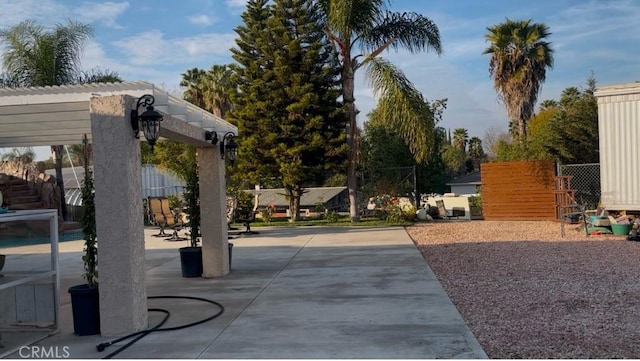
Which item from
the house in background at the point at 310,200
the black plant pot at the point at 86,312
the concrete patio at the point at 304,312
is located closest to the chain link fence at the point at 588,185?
the concrete patio at the point at 304,312

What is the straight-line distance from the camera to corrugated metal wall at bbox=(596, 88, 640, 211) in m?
13.2

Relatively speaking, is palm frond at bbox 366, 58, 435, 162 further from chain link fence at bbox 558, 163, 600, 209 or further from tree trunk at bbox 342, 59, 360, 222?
chain link fence at bbox 558, 163, 600, 209

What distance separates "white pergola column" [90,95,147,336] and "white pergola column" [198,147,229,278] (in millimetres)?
3458

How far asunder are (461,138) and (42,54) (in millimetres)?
51253

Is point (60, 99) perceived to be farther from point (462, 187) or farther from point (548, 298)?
point (462, 187)

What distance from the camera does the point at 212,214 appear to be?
9078 millimetres

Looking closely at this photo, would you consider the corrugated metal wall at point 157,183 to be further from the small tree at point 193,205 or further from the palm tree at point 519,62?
the small tree at point 193,205

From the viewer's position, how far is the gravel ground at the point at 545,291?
4764 mm

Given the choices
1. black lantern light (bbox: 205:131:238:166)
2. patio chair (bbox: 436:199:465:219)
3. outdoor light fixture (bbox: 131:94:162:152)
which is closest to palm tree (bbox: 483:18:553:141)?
patio chair (bbox: 436:199:465:219)

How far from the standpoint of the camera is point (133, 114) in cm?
568

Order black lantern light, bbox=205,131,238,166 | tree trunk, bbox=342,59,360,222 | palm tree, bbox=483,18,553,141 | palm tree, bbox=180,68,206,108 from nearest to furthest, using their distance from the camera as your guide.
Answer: black lantern light, bbox=205,131,238,166 < tree trunk, bbox=342,59,360,222 < palm tree, bbox=483,18,553,141 < palm tree, bbox=180,68,206,108

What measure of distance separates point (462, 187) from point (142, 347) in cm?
3860

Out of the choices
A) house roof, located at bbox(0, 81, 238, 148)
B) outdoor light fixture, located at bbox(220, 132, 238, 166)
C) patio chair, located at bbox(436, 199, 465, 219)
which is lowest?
patio chair, located at bbox(436, 199, 465, 219)

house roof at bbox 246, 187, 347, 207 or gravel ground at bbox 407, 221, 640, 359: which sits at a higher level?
house roof at bbox 246, 187, 347, 207
